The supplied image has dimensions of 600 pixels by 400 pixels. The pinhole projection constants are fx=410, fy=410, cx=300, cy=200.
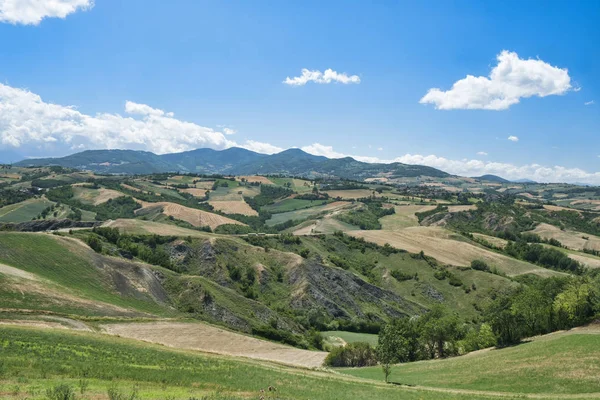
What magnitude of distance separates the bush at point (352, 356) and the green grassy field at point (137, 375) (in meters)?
32.3

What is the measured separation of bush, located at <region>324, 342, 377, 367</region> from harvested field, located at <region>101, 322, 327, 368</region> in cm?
250

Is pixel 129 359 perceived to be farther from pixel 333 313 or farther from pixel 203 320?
pixel 333 313

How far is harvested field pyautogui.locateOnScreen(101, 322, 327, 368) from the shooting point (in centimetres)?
6644

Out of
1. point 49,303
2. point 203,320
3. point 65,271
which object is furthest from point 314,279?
point 49,303

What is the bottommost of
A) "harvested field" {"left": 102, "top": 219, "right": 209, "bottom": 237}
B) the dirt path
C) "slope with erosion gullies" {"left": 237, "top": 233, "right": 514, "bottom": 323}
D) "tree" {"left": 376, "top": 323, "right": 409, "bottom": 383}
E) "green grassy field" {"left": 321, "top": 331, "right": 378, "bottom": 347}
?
"green grassy field" {"left": 321, "top": 331, "right": 378, "bottom": 347}

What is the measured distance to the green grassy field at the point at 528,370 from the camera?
134 feet

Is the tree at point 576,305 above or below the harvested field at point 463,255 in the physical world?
above

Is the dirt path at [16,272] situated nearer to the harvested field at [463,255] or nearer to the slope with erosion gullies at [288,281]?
the slope with erosion gullies at [288,281]

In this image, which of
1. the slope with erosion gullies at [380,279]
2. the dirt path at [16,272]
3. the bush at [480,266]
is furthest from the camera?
the bush at [480,266]

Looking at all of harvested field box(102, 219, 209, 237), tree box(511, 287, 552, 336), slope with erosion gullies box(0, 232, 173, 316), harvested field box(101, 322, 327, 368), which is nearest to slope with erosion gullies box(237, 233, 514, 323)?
harvested field box(102, 219, 209, 237)

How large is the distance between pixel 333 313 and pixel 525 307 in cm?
6582

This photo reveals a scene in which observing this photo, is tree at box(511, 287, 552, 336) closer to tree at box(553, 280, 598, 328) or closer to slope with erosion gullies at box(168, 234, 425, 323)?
tree at box(553, 280, 598, 328)

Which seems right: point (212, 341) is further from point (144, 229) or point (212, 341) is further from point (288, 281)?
point (144, 229)

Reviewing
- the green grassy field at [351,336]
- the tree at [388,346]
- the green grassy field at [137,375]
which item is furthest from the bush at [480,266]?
the green grassy field at [137,375]
